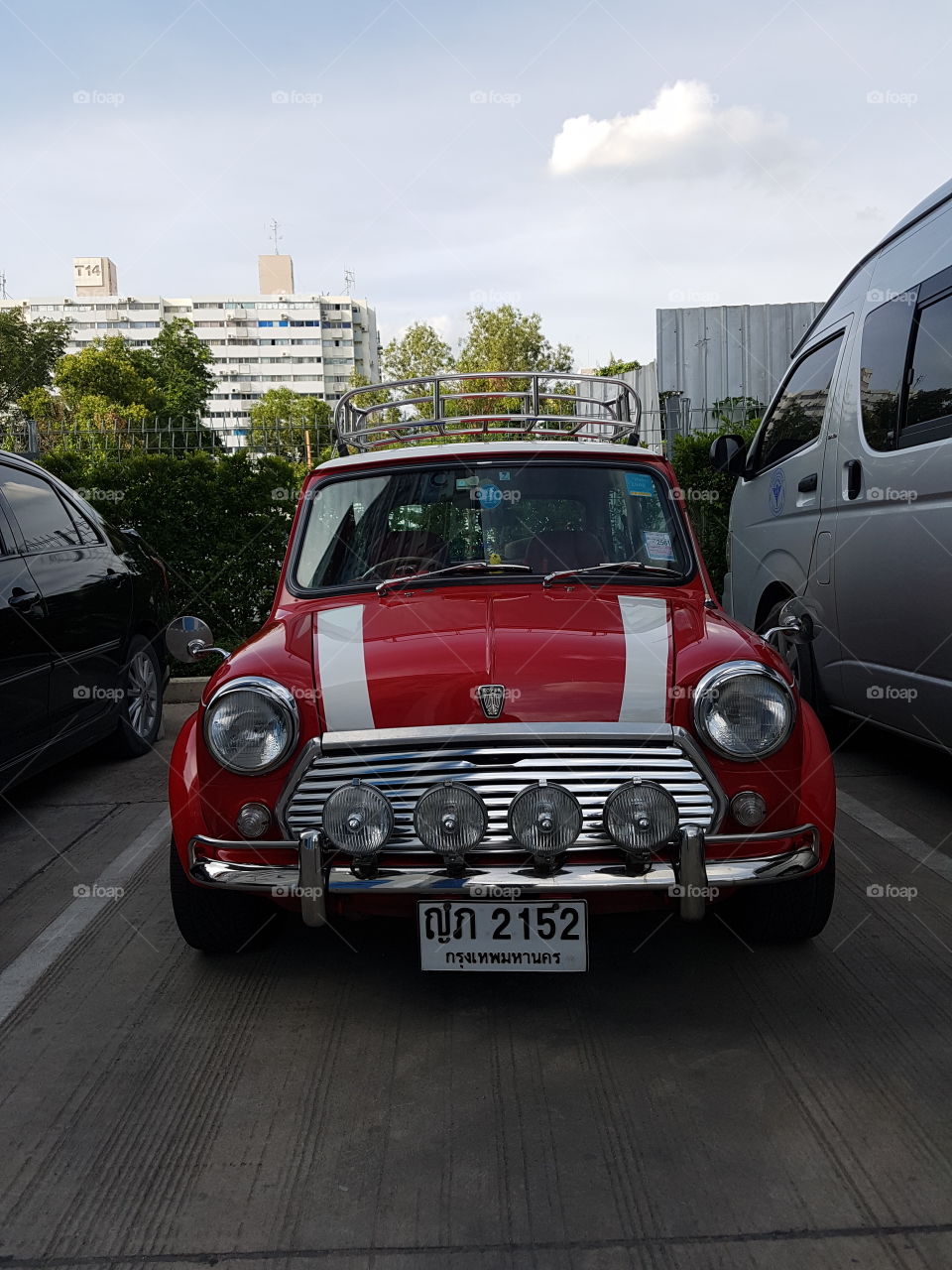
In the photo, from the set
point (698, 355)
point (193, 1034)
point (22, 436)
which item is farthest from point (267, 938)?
point (698, 355)

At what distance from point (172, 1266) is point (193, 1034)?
1.01 metres

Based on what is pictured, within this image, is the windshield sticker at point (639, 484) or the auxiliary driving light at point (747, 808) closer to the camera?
the auxiliary driving light at point (747, 808)

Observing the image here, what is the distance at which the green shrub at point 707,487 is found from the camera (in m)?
11.0

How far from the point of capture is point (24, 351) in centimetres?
5478

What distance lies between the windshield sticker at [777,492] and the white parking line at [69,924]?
3752 millimetres

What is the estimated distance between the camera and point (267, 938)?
146 inches

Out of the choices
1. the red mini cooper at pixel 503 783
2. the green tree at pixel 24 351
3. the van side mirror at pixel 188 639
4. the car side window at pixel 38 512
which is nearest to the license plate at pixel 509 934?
the red mini cooper at pixel 503 783

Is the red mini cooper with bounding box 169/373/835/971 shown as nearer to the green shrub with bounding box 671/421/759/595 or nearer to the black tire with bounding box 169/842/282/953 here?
the black tire with bounding box 169/842/282/953

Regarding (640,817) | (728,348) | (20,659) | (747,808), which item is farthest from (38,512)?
(728,348)

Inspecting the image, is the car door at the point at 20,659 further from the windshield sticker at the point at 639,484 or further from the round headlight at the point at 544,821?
the round headlight at the point at 544,821

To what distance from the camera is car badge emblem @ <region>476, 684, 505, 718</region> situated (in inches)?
121

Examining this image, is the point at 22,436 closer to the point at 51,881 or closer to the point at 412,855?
the point at 51,881

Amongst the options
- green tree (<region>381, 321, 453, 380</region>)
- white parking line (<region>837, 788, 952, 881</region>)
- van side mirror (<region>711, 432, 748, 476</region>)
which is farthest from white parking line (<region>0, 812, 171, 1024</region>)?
green tree (<region>381, 321, 453, 380</region>)

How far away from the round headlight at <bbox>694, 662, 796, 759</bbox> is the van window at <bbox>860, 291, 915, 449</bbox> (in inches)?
94.7
